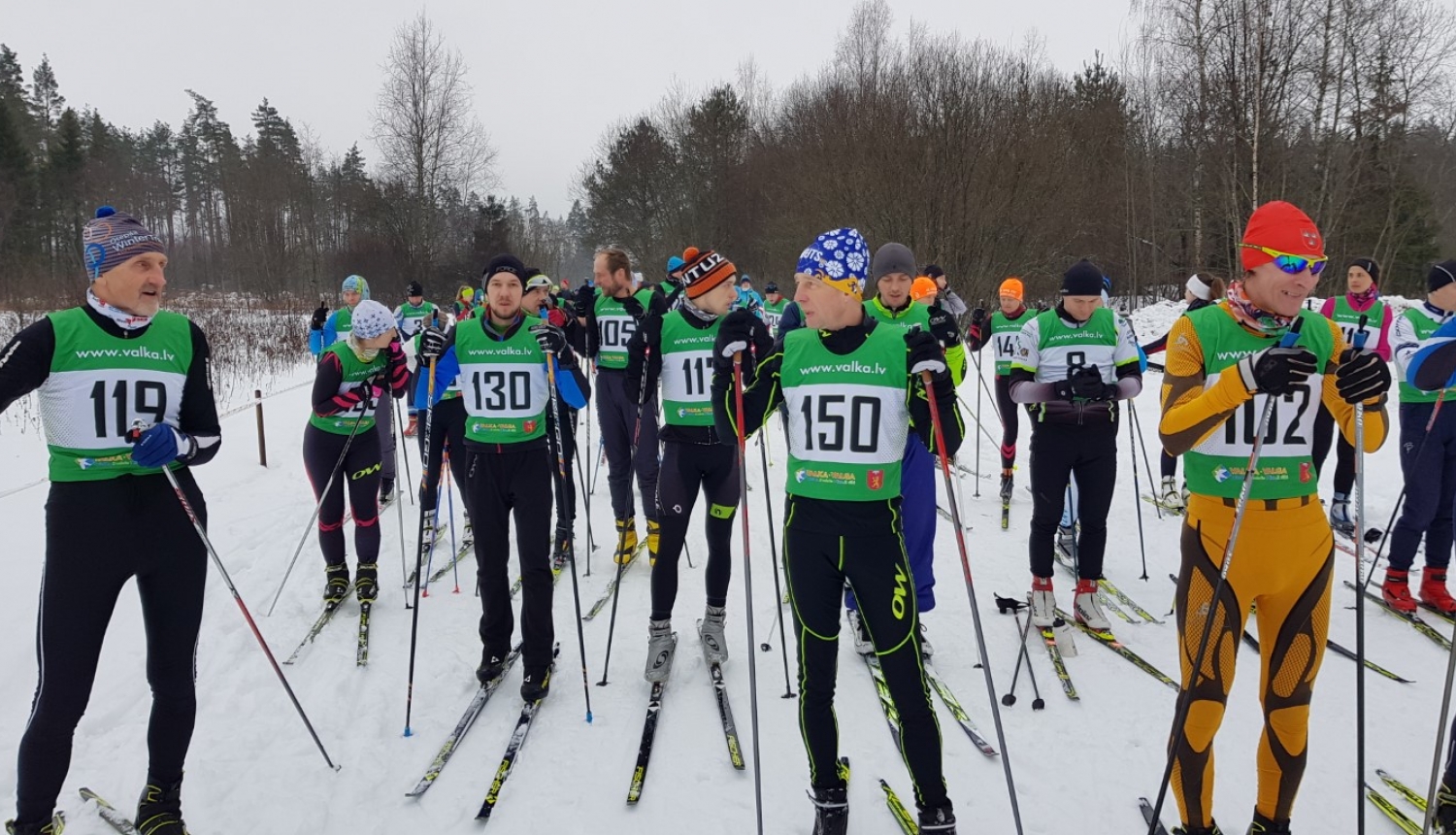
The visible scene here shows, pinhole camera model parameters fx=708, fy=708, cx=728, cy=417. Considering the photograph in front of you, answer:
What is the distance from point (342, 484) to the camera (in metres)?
5.16

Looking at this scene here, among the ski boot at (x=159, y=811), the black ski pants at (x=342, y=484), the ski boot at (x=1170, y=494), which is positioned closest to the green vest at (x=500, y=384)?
the black ski pants at (x=342, y=484)

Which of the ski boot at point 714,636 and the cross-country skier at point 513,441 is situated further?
the ski boot at point 714,636

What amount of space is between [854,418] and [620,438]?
12.9 ft

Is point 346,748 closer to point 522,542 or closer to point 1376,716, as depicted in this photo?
point 522,542

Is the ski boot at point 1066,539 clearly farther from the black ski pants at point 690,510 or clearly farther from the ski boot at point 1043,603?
the black ski pants at point 690,510

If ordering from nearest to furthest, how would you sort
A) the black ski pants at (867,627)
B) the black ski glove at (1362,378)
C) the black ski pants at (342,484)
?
the black ski glove at (1362,378) → the black ski pants at (867,627) → the black ski pants at (342,484)

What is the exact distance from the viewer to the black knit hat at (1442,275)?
4.27 meters

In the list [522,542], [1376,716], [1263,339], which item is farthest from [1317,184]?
[522,542]

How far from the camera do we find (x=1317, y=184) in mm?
18656

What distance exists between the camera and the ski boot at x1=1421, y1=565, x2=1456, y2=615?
4.73 metres

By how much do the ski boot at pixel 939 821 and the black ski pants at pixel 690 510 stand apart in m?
1.89

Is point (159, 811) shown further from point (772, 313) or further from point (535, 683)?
point (772, 313)

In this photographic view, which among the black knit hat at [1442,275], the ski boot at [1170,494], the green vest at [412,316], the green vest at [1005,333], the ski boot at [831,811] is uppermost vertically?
the green vest at [412,316]

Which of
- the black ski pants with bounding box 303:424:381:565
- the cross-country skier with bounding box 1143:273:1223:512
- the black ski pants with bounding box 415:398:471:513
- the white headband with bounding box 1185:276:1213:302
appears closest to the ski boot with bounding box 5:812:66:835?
the black ski pants with bounding box 303:424:381:565
